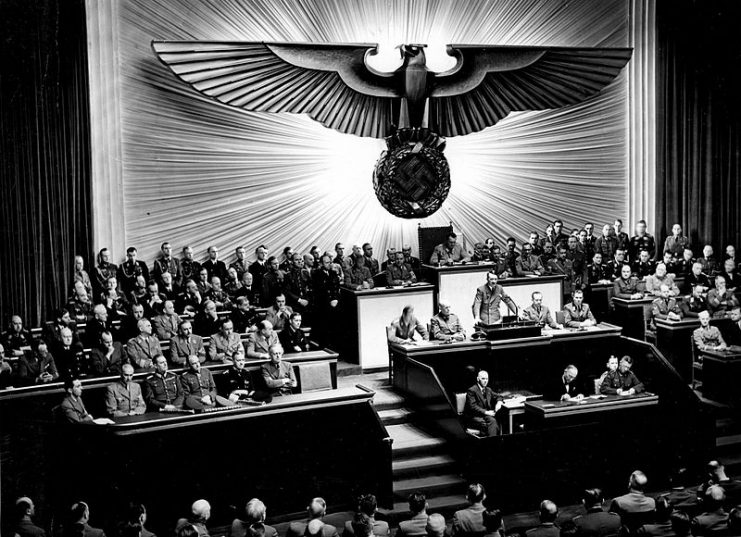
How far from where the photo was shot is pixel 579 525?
7.45 meters

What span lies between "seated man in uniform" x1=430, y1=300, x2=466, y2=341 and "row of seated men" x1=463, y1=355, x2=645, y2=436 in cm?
72

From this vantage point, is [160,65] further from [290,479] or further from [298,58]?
[290,479]

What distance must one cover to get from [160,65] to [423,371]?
638 centimetres

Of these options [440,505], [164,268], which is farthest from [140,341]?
[440,505]

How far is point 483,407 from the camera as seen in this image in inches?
405

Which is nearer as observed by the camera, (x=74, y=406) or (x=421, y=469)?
(x=74, y=406)

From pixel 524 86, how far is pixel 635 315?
386 cm

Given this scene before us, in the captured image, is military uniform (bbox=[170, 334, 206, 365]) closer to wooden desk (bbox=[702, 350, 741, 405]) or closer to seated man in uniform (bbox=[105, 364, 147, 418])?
seated man in uniform (bbox=[105, 364, 147, 418])

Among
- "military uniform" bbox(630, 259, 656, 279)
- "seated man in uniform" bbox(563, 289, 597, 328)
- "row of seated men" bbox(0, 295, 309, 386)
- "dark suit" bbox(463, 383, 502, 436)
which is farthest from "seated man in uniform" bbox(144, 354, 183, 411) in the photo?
"military uniform" bbox(630, 259, 656, 279)

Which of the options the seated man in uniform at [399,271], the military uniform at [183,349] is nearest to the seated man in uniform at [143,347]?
the military uniform at [183,349]

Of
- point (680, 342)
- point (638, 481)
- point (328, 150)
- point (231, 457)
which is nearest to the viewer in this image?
point (638, 481)

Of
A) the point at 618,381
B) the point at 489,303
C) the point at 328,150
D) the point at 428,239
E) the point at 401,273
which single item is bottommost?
the point at 618,381

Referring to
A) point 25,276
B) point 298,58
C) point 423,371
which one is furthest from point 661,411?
point 25,276

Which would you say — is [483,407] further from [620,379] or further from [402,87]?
[402,87]
